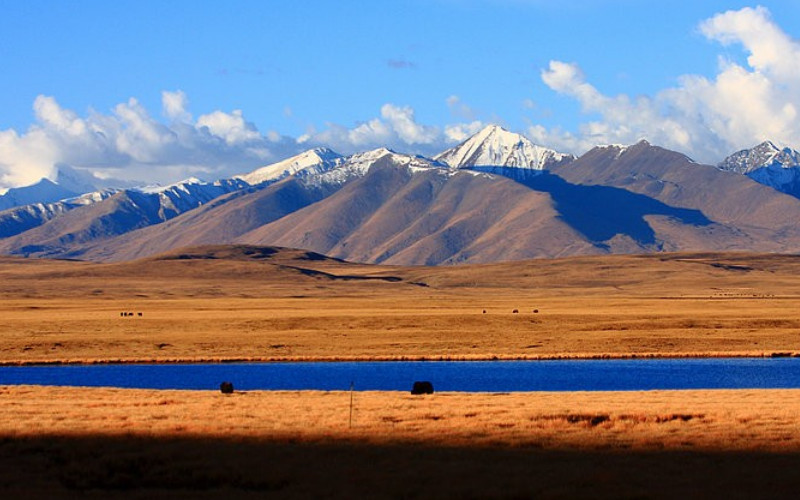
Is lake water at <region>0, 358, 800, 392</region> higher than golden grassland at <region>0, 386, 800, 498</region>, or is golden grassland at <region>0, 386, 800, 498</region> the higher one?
golden grassland at <region>0, 386, 800, 498</region>

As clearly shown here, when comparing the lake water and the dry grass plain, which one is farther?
the lake water

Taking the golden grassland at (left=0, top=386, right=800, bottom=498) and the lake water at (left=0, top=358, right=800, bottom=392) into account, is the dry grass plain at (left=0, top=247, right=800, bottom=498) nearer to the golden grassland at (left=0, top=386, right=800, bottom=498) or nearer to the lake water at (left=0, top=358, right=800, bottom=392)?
the golden grassland at (left=0, top=386, right=800, bottom=498)

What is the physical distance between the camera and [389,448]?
30281mm

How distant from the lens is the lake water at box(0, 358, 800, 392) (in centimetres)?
5919

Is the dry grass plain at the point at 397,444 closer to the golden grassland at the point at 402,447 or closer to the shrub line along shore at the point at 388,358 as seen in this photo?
the golden grassland at the point at 402,447

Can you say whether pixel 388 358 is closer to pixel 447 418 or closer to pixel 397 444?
pixel 447 418

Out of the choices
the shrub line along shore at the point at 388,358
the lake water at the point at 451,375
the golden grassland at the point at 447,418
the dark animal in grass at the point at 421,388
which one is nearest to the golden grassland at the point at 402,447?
the golden grassland at the point at 447,418

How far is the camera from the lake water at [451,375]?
194 ft

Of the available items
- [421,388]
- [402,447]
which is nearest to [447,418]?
[402,447]

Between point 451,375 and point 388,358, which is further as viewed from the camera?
point 388,358

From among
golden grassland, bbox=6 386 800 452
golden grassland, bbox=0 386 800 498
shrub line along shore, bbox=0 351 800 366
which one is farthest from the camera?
shrub line along shore, bbox=0 351 800 366

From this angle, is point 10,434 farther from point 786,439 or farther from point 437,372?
point 437,372

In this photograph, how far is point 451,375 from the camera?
2549 inches

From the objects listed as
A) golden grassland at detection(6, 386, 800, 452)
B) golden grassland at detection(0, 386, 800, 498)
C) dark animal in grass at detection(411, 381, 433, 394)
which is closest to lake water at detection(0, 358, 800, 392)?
dark animal in grass at detection(411, 381, 433, 394)
